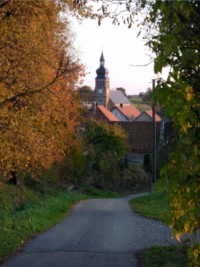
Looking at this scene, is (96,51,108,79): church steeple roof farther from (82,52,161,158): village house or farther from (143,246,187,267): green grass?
(143,246,187,267): green grass

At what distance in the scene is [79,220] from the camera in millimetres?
21391

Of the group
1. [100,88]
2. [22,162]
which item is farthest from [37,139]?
[100,88]

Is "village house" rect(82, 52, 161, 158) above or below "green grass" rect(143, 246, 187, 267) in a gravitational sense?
above

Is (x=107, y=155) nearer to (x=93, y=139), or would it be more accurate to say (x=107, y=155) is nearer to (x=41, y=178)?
(x=93, y=139)

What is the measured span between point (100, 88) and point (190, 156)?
462 ft

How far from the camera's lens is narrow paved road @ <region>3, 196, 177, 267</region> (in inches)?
471

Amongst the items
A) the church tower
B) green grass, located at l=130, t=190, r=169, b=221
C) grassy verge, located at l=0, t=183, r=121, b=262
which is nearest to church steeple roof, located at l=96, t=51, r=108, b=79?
the church tower

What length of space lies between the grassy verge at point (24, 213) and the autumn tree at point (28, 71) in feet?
6.34

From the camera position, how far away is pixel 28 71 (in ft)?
52.3

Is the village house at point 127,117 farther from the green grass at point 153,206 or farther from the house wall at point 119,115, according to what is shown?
the green grass at point 153,206

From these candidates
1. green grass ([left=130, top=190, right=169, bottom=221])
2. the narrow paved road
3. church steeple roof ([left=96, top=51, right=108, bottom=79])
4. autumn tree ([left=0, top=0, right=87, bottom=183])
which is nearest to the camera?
the narrow paved road

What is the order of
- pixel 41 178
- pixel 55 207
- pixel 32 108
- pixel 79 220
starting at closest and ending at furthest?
pixel 32 108
pixel 79 220
pixel 55 207
pixel 41 178

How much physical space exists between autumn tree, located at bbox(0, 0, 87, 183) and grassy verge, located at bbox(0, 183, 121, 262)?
193cm

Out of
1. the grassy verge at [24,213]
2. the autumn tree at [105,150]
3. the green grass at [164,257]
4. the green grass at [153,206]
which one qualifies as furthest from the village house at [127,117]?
the green grass at [164,257]
